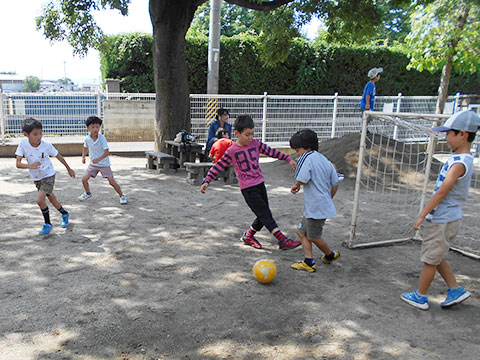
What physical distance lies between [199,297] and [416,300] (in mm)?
1999

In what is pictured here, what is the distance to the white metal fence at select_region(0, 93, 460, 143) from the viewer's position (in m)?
12.2

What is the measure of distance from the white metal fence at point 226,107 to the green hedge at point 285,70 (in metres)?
1.82

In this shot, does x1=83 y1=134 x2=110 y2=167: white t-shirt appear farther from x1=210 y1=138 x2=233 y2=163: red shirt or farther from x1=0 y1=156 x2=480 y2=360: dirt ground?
x1=210 y1=138 x2=233 y2=163: red shirt

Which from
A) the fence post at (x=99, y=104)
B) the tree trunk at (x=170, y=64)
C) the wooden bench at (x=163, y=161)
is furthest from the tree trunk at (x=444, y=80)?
the fence post at (x=99, y=104)

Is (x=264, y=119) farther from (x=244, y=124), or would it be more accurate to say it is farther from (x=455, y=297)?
(x=455, y=297)

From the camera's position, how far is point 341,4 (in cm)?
1088

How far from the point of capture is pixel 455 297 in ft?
12.7

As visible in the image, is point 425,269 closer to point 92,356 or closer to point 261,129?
point 92,356

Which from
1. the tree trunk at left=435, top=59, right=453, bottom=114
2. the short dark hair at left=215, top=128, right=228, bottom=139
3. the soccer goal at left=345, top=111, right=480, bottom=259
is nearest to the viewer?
the soccer goal at left=345, top=111, right=480, bottom=259

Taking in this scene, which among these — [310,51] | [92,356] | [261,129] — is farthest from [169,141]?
[310,51]

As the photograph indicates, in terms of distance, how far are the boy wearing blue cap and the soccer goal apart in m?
1.19

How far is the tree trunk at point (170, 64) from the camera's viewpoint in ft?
32.8

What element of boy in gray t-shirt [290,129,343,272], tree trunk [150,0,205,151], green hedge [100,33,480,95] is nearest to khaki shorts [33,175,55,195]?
boy in gray t-shirt [290,129,343,272]

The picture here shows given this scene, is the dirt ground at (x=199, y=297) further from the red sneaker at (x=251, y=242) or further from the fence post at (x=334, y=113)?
the fence post at (x=334, y=113)
